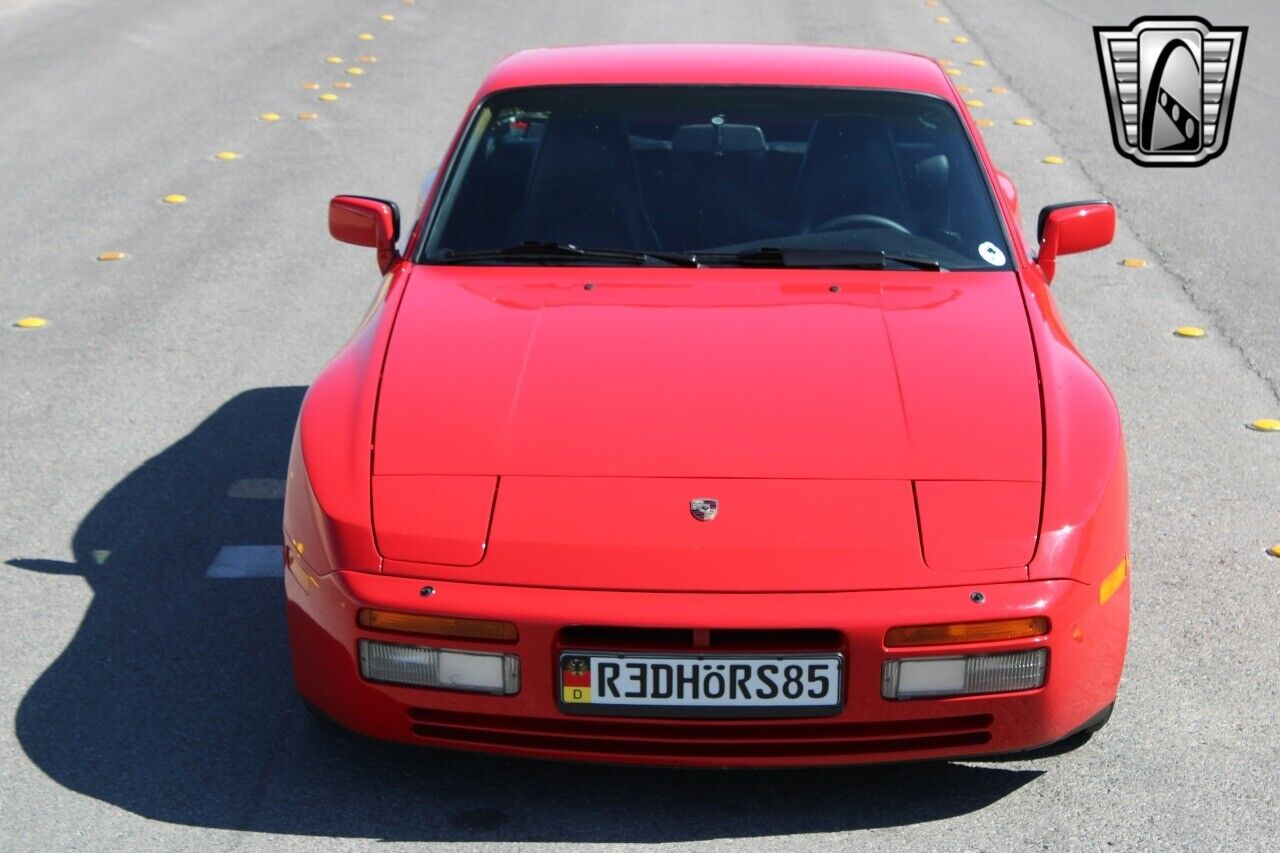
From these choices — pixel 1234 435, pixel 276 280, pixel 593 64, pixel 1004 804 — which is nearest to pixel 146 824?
pixel 1004 804

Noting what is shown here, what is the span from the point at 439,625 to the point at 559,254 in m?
1.53

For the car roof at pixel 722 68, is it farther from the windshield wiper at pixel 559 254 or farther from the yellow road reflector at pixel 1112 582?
the yellow road reflector at pixel 1112 582

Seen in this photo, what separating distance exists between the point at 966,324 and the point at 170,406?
3281mm

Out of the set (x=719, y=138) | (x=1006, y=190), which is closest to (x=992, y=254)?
(x=1006, y=190)

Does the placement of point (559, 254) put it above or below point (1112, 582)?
above

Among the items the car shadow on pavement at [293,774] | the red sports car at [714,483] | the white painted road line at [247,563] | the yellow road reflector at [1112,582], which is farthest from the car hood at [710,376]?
the white painted road line at [247,563]

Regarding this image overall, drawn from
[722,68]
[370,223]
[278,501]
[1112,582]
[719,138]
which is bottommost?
[278,501]

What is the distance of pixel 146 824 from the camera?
363cm

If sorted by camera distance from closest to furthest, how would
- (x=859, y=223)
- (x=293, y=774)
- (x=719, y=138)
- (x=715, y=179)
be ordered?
(x=293, y=774), (x=859, y=223), (x=715, y=179), (x=719, y=138)

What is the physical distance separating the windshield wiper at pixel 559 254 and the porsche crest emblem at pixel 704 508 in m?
1.20

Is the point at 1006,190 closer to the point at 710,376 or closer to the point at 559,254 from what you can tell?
the point at 559,254

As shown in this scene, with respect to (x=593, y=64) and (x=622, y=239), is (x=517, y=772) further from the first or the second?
(x=593, y=64)

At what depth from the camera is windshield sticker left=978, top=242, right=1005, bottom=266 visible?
463 cm

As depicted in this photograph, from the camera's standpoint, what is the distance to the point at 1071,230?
4.93 meters
